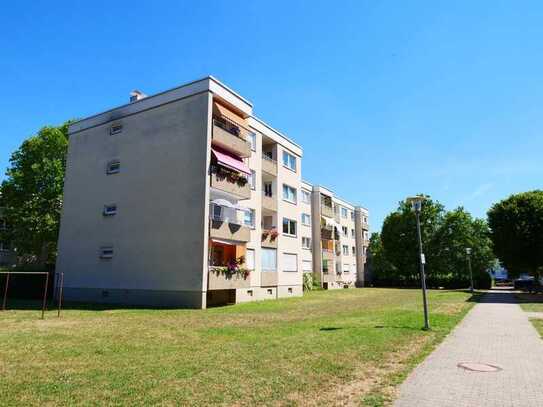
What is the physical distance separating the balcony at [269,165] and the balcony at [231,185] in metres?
5.04

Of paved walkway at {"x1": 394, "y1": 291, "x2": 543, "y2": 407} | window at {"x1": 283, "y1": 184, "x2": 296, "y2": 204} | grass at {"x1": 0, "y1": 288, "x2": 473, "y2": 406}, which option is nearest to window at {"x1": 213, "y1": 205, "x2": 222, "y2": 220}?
window at {"x1": 283, "y1": 184, "x2": 296, "y2": 204}

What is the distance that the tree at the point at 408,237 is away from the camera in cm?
6284

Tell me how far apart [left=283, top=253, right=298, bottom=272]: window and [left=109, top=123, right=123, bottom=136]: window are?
16579 mm

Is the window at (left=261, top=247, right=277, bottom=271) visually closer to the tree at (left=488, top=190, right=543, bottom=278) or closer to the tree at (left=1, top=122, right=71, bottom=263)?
the tree at (left=1, top=122, right=71, bottom=263)

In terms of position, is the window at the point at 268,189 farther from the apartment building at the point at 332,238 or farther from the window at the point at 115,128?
the window at the point at 115,128

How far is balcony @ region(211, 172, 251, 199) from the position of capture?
2511 centimetres

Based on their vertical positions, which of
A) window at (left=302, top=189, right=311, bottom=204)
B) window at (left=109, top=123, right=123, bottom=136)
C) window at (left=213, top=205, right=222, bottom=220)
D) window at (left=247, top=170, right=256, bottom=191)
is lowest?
window at (left=213, top=205, right=222, bottom=220)

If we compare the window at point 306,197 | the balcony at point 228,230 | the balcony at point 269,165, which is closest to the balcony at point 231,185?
the balcony at point 228,230

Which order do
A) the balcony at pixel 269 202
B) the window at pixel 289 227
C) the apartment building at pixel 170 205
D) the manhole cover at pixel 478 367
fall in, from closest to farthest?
the manhole cover at pixel 478 367, the apartment building at pixel 170 205, the balcony at pixel 269 202, the window at pixel 289 227

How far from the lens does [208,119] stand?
24.9 meters

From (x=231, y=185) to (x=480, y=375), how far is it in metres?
20.5

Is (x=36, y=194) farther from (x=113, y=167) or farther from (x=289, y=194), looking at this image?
(x=289, y=194)

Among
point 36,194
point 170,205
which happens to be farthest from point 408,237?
point 36,194

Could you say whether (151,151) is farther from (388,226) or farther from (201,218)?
(388,226)
